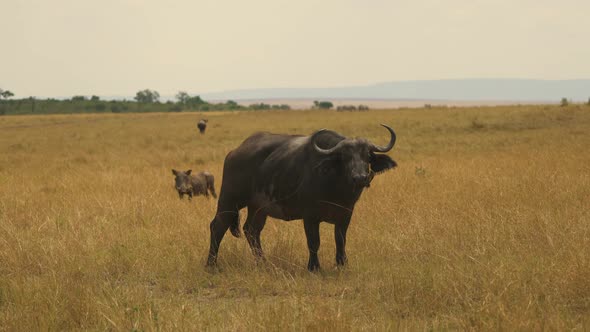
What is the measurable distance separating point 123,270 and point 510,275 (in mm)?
4236

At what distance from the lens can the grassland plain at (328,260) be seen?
5309mm

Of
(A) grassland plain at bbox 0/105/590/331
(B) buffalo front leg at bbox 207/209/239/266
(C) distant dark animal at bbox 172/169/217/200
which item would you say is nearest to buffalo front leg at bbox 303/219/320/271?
(A) grassland plain at bbox 0/105/590/331

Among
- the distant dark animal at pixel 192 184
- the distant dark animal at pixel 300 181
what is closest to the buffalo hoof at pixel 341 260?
the distant dark animal at pixel 300 181

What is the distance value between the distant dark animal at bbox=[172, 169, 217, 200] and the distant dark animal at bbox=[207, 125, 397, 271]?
5493 millimetres

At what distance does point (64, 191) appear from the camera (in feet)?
45.6

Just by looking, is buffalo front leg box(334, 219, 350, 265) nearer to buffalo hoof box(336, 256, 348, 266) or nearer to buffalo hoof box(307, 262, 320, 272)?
buffalo hoof box(336, 256, 348, 266)

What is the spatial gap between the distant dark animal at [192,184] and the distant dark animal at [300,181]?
5493mm

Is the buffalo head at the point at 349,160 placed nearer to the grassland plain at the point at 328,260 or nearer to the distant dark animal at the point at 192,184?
the grassland plain at the point at 328,260

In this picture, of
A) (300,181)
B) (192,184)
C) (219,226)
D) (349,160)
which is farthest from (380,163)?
(192,184)

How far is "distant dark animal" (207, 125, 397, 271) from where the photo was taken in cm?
697

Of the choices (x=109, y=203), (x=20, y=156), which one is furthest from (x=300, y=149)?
(x=20, y=156)

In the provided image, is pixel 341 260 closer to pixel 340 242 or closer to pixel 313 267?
pixel 340 242

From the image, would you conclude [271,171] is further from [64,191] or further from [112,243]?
[64,191]

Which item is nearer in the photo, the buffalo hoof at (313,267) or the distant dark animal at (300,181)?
the distant dark animal at (300,181)
